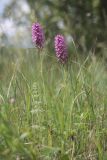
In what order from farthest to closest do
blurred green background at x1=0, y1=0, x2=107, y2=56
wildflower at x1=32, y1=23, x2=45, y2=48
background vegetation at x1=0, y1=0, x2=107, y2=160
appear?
blurred green background at x1=0, y1=0, x2=107, y2=56, wildflower at x1=32, y1=23, x2=45, y2=48, background vegetation at x1=0, y1=0, x2=107, y2=160

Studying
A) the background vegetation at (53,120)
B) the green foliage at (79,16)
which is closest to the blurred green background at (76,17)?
the green foliage at (79,16)

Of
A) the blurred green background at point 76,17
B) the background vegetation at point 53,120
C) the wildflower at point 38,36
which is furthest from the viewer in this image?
the blurred green background at point 76,17

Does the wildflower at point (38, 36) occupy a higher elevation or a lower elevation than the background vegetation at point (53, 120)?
higher

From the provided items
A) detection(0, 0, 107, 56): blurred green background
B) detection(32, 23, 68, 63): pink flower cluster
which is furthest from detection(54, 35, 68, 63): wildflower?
detection(0, 0, 107, 56): blurred green background

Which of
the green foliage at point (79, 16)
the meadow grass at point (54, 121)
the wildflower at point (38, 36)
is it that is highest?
the green foliage at point (79, 16)

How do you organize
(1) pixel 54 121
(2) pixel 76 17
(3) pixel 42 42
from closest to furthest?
(1) pixel 54 121 < (3) pixel 42 42 < (2) pixel 76 17

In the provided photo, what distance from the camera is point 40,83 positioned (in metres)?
2.75

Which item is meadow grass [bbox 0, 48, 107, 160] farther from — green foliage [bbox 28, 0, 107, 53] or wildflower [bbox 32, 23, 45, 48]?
green foliage [bbox 28, 0, 107, 53]

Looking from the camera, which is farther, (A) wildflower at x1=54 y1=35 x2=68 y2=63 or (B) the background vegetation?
(A) wildflower at x1=54 y1=35 x2=68 y2=63

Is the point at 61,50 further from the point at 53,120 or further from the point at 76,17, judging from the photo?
the point at 76,17

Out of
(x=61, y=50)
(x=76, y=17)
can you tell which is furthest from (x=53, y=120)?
(x=76, y=17)

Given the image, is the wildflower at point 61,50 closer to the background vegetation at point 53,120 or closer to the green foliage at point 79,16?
the background vegetation at point 53,120

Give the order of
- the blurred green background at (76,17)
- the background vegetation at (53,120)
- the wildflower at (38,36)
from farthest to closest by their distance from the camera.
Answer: the blurred green background at (76,17) < the wildflower at (38,36) < the background vegetation at (53,120)

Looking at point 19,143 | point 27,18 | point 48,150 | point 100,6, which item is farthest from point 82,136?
point 27,18
